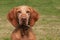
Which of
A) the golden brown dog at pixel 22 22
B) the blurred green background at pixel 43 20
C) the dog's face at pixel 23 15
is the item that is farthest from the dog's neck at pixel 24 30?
the blurred green background at pixel 43 20

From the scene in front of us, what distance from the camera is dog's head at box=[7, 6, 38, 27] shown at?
26.1ft

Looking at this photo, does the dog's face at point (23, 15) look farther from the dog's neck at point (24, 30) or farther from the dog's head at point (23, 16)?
the dog's neck at point (24, 30)

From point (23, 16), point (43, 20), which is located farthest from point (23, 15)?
point (43, 20)

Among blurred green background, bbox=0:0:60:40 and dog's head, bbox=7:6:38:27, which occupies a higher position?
dog's head, bbox=7:6:38:27

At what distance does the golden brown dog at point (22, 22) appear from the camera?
809 centimetres

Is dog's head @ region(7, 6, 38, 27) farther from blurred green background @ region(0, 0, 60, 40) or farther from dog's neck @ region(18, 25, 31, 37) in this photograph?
blurred green background @ region(0, 0, 60, 40)

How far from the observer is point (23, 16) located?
25.8ft

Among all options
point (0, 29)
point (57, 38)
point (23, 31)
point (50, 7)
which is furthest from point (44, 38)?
point (50, 7)

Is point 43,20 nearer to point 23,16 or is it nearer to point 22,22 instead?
point 22,22

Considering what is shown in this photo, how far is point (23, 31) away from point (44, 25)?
5593mm

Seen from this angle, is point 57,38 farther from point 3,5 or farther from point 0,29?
point 3,5

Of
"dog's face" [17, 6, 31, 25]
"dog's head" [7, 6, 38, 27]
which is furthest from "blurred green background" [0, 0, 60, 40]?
"dog's face" [17, 6, 31, 25]

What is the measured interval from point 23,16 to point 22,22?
0.18 m

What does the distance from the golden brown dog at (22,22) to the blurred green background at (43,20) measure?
2.80 metres
